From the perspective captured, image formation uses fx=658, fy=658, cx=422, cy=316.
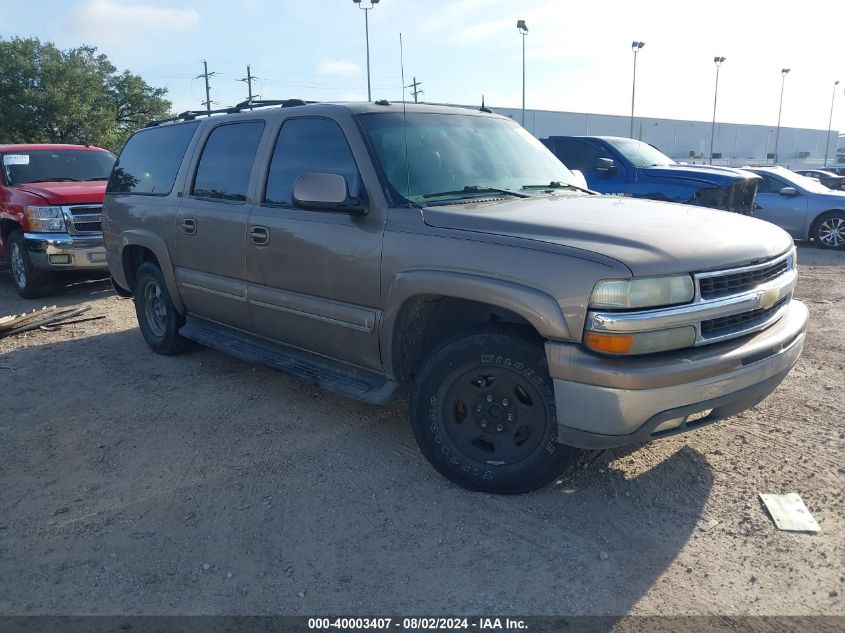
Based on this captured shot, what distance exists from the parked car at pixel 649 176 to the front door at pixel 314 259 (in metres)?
5.82

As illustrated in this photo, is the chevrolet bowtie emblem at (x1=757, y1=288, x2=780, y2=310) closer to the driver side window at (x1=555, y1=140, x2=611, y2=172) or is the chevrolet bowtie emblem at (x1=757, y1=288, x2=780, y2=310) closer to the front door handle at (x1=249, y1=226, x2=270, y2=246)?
the front door handle at (x1=249, y1=226, x2=270, y2=246)

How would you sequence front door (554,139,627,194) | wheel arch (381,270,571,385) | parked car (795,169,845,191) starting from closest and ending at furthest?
wheel arch (381,270,571,385), front door (554,139,627,194), parked car (795,169,845,191)

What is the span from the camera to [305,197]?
3615 mm

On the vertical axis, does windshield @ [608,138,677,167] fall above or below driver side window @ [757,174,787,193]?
above

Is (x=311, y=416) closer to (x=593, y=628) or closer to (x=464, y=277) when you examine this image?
(x=464, y=277)

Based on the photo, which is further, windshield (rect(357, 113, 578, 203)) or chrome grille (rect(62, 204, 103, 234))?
chrome grille (rect(62, 204, 103, 234))

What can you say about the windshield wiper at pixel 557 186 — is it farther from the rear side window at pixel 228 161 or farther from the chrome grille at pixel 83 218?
the chrome grille at pixel 83 218

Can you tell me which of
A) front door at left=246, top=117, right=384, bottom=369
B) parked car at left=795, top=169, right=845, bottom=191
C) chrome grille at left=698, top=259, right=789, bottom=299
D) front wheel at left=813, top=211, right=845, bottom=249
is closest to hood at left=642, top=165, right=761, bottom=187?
front wheel at left=813, top=211, right=845, bottom=249

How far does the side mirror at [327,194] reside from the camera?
3.55 m

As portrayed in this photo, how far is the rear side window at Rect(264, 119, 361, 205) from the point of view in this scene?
3.88 m

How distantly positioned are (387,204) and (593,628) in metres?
2.26

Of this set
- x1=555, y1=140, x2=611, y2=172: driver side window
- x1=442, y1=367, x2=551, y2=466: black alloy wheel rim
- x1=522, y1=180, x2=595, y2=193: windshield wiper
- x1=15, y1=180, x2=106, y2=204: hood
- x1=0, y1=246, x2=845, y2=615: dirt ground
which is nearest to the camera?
x1=0, y1=246, x2=845, y2=615: dirt ground

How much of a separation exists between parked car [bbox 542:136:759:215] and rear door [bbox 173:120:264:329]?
18.7ft

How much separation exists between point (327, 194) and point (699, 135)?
6438cm
